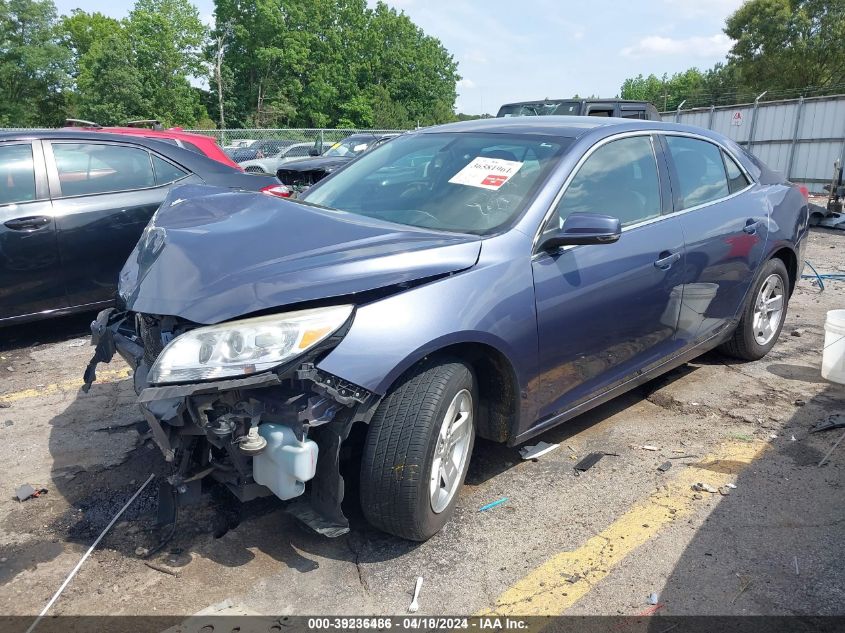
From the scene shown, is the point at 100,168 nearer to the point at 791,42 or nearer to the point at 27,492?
the point at 27,492

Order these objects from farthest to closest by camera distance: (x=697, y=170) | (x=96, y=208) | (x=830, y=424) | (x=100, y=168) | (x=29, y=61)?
1. (x=29, y=61)
2. (x=100, y=168)
3. (x=96, y=208)
4. (x=697, y=170)
5. (x=830, y=424)

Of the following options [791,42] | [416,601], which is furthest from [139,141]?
[791,42]

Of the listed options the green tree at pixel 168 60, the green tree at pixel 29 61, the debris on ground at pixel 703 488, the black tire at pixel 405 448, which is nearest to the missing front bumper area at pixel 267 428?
the black tire at pixel 405 448

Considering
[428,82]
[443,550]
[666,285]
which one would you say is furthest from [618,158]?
[428,82]

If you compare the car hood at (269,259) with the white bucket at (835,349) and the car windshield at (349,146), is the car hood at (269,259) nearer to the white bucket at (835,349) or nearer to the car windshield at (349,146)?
the white bucket at (835,349)

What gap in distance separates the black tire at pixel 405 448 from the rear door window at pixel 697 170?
218cm

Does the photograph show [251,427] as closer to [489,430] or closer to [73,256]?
[489,430]

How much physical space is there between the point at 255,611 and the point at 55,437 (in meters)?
1.99

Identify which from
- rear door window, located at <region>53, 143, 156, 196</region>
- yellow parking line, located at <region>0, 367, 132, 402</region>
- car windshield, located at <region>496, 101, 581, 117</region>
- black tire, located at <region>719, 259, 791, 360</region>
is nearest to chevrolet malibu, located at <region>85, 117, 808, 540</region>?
black tire, located at <region>719, 259, 791, 360</region>

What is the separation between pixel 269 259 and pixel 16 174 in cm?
353

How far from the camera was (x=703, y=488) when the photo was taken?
3.31 m

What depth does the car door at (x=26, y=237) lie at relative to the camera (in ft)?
16.0

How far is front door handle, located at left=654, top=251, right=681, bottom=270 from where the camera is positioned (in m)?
3.59

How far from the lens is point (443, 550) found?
2793 millimetres
